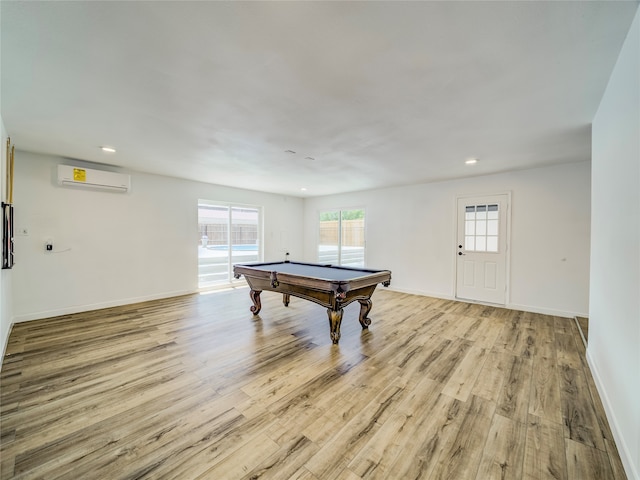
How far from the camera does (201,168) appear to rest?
4.60m

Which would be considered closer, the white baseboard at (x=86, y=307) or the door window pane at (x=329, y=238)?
the white baseboard at (x=86, y=307)

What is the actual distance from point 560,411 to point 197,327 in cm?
387

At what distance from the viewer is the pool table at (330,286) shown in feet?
10.1

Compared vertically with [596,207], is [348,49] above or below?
above

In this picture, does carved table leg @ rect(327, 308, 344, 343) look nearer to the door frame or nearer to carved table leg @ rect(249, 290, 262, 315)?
carved table leg @ rect(249, 290, 262, 315)

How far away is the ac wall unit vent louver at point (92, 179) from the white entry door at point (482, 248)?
20.2 ft

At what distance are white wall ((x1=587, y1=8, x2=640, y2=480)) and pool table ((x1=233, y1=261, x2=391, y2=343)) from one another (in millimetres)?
2070

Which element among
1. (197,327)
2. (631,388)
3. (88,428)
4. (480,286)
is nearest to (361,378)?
(631,388)

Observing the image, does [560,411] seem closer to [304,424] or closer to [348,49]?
[304,424]

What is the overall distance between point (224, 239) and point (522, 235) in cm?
607

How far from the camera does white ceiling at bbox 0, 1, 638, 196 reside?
4.58ft

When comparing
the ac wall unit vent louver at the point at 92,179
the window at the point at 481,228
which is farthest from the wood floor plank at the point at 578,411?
the ac wall unit vent louver at the point at 92,179

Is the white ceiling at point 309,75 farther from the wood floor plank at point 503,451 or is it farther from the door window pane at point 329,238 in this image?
the door window pane at point 329,238

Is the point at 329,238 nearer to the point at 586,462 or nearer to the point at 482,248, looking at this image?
the point at 482,248
